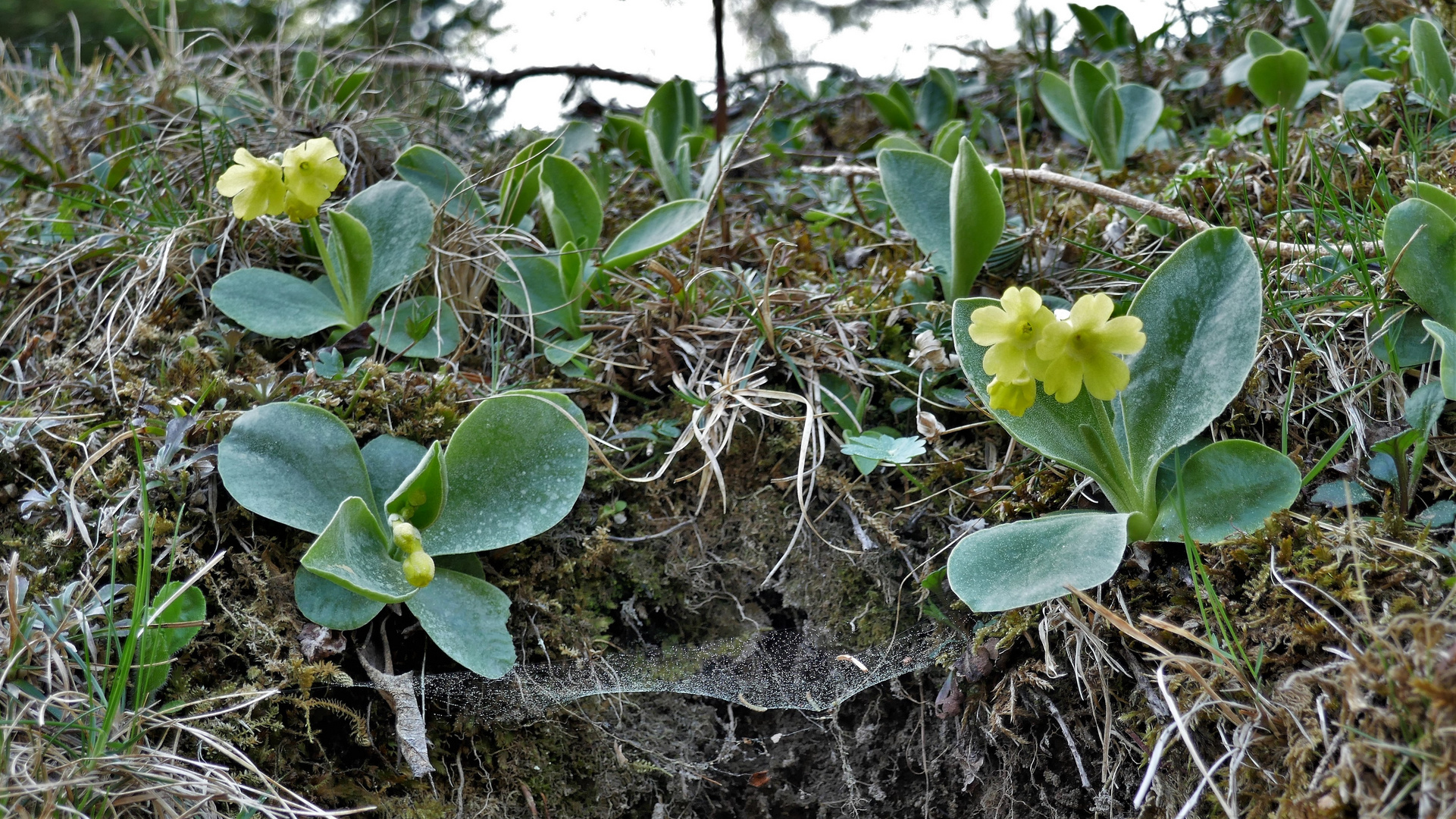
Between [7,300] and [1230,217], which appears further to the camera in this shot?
[7,300]

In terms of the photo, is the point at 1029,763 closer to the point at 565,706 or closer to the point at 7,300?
the point at 565,706

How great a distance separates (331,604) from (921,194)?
118 cm

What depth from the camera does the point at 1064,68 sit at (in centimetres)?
279

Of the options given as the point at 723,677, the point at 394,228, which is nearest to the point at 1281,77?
the point at 723,677

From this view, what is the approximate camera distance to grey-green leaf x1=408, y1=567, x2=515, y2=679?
1.20 meters

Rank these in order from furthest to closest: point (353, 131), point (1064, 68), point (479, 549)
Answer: point (1064, 68) → point (353, 131) → point (479, 549)

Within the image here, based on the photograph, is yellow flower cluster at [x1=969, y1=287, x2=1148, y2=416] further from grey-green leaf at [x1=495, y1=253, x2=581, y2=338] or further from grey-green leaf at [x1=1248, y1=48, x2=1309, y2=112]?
grey-green leaf at [x1=1248, y1=48, x2=1309, y2=112]

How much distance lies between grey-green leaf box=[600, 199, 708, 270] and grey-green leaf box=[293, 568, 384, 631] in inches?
29.9

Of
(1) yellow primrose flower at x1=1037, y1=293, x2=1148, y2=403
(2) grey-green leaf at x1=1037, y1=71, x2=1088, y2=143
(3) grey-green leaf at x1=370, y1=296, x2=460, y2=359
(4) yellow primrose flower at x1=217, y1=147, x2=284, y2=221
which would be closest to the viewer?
(1) yellow primrose flower at x1=1037, y1=293, x2=1148, y2=403

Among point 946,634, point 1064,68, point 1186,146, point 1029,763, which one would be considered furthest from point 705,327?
point 1064,68

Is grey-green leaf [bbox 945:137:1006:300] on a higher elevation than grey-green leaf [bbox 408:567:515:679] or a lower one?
higher

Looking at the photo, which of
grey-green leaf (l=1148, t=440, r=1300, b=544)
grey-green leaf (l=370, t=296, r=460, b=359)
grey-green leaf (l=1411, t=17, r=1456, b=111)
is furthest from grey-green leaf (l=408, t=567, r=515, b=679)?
grey-green leaf (l=1411, t=17, r=1456, b=111)

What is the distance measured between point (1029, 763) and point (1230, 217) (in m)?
1.08

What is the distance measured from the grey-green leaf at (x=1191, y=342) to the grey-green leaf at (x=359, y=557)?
3.24 ft
